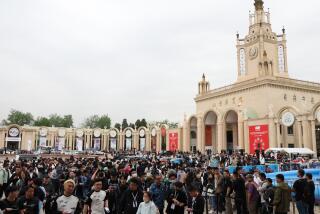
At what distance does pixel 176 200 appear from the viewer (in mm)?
6715

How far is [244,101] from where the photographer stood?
4541 cm

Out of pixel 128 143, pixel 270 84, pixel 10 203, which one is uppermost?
pixel 270 84

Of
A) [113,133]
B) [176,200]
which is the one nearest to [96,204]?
[176,200]

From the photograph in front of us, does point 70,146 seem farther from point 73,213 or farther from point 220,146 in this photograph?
point 73,213

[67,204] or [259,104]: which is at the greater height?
[259,104]

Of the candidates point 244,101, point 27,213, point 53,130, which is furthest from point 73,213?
point 53,130

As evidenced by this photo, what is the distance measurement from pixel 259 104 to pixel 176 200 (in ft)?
126

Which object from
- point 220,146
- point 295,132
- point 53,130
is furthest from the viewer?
point 53,130

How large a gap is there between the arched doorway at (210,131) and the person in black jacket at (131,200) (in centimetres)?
4064

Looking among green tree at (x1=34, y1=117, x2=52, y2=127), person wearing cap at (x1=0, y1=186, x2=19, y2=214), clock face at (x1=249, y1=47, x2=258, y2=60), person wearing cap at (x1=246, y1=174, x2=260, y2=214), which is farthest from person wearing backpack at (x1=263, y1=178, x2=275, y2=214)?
green tree at (x1=34, y1=117, x2=52, y2=127)

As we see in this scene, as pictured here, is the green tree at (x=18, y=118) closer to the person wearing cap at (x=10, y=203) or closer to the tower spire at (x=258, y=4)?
the tower spire at (x=258, y=4)

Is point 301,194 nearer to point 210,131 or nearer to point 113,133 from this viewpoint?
point 210,131

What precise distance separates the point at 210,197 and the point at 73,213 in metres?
7.16

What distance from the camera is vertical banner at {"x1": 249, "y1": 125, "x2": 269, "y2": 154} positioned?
3650 cm
